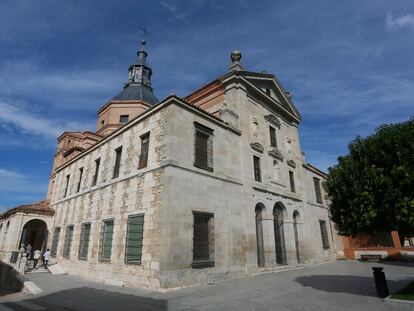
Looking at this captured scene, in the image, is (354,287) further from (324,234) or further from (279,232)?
(324,234)

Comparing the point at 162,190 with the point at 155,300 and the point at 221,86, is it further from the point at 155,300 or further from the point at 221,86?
the point at 221,86

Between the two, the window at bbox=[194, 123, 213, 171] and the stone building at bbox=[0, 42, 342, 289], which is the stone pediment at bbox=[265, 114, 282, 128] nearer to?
the stone building at bbox=[0, 42, 342, 289]

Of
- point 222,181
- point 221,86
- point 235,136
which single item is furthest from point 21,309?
point 221,86

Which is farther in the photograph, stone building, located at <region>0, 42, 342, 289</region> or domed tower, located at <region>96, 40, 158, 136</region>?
domed tower, located at <region>96, 40, 158, 136</region>

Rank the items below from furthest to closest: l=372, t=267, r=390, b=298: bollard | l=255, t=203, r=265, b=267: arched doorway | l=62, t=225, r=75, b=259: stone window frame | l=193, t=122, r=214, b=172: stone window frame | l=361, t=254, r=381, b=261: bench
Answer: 1. l=361, t=254, r=381, b=261: bench
2. l=62, t=225, r=75, b=259: stone window frame
3. l=255, t=203, r=265, b=267: arched doorway
4. l=193, t=122, r=214, b=172: stone window frame
5. l=372, t=267, r=390, b=298: bollard

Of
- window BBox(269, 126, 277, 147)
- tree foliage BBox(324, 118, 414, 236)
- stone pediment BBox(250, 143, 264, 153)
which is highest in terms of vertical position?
window BBox(269, 126, 277, 147)

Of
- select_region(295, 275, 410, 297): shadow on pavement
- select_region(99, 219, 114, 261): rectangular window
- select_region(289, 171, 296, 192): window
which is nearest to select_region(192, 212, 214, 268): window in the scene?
select_region(295, 275, 410, 297): shadow on pavement

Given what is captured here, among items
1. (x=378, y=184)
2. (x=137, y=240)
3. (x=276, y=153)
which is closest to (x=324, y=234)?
(x=276, y=153)

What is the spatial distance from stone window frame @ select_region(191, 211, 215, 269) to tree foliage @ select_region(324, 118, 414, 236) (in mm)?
5144

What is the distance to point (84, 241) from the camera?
48.9 ft

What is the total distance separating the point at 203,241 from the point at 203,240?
0.13 feet

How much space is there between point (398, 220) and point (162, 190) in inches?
299

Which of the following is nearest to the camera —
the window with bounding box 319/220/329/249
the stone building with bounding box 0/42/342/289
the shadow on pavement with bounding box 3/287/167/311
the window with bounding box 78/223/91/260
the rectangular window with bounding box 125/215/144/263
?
the shadow on pavement with bounding box 3/287/167/311

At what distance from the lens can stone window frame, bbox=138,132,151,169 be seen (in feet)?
40.8
